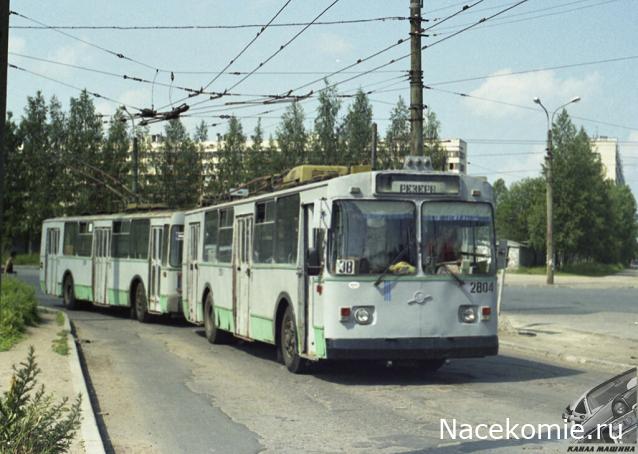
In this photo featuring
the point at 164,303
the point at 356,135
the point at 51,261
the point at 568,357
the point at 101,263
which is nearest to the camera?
the point at 568,357

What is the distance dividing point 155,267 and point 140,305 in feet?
5.42

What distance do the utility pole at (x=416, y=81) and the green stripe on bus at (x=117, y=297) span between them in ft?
32.8

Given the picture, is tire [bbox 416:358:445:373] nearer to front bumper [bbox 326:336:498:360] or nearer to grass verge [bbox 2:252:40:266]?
front bumper [bbox 326:336:498:360]

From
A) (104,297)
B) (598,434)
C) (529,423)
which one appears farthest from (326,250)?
(104,297)

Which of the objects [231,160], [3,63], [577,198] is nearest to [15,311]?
[3,63]

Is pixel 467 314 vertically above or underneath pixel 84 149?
underneath

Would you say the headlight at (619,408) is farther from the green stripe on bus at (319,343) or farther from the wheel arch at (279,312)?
the wheel arch at (279,312)

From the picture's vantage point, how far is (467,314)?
13.0m

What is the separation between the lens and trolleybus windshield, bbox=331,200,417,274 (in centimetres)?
1257

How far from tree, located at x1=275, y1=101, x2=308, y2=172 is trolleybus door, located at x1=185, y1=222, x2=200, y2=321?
192 ft

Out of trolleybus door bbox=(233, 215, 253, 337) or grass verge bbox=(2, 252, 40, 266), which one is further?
grass verge bbox=(2, 252, 40, 266)

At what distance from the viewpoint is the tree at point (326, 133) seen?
259 ft

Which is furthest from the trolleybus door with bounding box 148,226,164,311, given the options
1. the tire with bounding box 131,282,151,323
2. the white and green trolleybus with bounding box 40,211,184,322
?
the tire with bounding box 131,282,151,323

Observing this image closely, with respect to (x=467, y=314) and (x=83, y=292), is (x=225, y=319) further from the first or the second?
(x=83, y=292)
